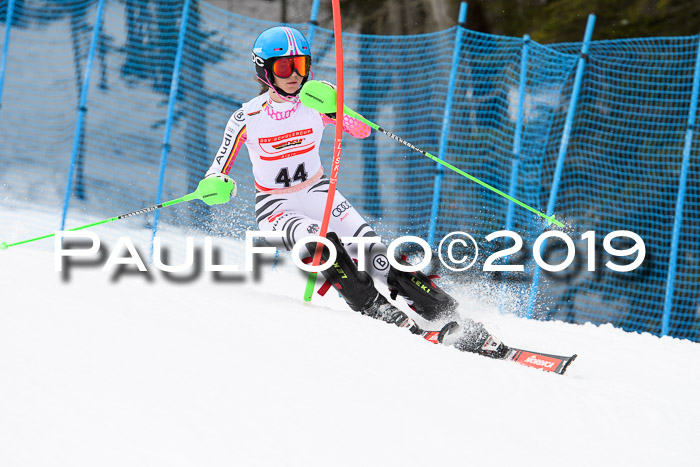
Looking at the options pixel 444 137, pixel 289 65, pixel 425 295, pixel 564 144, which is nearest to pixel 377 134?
pixel 444 137

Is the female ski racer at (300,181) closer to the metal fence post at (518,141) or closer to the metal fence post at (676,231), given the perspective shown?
the metal fence post at (518,141)

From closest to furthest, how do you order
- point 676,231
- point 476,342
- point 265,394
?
point 265,394 < point 476,342 < point 676,231

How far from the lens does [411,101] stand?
6926 millimetres

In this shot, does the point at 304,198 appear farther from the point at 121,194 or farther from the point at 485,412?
the point at 121,194

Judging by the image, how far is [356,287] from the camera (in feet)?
11.4

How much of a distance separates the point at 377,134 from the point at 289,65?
3.68 metres

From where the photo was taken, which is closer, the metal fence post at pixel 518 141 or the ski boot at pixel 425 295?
the ski boot at pixel 425 295

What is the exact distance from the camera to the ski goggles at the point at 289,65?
358 cm

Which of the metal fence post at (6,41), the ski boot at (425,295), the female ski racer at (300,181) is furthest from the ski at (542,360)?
the metal fence post at (6,41)

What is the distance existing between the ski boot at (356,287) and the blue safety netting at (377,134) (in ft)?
8.22

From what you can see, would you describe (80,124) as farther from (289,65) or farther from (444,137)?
(444,137)

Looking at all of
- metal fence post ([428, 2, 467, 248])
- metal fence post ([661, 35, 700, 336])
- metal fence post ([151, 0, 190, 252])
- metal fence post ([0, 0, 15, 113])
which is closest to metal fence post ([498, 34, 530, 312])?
metal fence post ([428, 2, 467, 248])

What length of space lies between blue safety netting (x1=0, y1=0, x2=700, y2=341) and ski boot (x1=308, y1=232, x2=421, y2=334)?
250 cm

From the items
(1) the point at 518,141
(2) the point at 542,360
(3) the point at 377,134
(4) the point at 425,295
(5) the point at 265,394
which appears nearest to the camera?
(5) the point at 265,394
